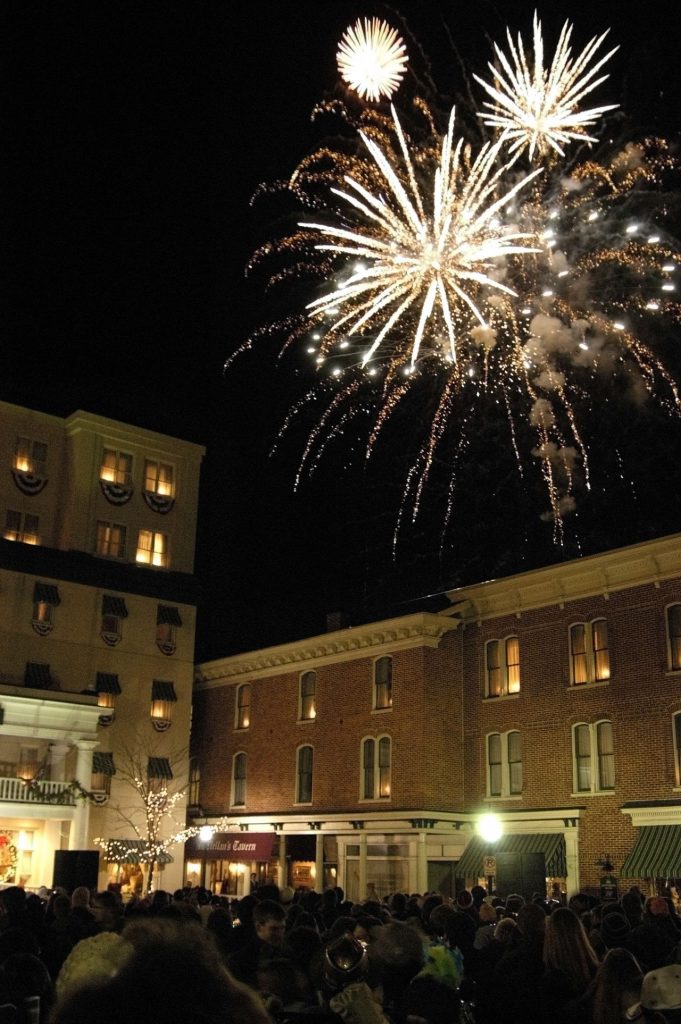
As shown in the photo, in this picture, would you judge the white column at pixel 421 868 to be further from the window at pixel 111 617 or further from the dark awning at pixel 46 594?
the dark awning at pixel 46 594

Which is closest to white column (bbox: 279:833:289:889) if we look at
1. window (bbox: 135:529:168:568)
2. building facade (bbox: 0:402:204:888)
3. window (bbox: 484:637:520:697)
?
building facade (bbox: 0:402:204:888)

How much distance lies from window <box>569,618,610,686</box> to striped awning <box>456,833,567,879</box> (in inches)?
173

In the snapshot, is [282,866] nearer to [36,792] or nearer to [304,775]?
[304,775]

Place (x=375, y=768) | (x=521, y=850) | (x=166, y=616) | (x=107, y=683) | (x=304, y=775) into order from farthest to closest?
1. (x=166, y=616)
2. (x=107, y=683)
3. (x=304, y=775)
4. (x=375, y=768)
5. (x=521, y=850)

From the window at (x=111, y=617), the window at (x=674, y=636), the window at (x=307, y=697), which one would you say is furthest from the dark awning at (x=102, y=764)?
the window at (x=674, y=636)

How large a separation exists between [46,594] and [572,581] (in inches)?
732

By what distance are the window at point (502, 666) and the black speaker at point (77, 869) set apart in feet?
47.7

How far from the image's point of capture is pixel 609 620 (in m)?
29.3

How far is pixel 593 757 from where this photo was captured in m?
29.1

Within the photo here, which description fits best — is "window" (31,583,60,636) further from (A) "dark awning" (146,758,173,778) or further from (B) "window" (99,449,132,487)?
(A) "dark awning" (146,758,173,778)

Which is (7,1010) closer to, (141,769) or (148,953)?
(148,953)

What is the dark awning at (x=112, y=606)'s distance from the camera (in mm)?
39000

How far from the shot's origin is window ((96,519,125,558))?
1572 inches

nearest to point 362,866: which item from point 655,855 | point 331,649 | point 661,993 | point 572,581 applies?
point 331,649
